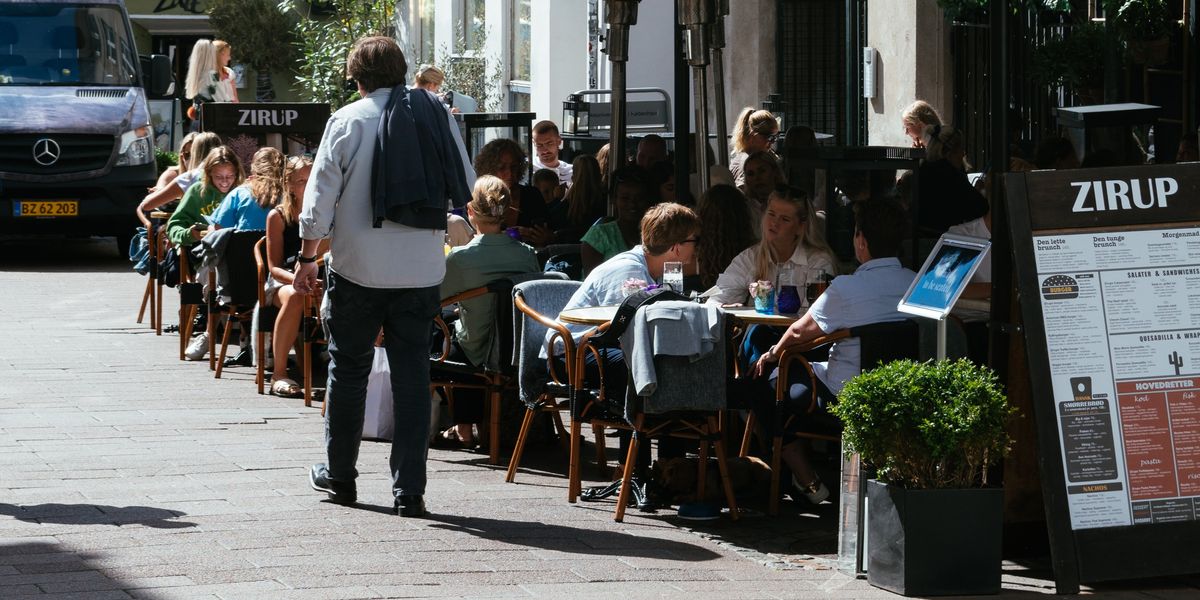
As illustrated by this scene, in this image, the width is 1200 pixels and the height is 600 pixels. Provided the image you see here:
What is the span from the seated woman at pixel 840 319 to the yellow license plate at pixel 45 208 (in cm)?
1124

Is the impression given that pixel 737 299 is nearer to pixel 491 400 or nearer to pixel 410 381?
pixel 491 400

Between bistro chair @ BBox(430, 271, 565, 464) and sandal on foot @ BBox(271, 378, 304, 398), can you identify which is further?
sandal on foot @ BBox(271, 378, 304, 398)

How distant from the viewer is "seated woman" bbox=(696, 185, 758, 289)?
8.21m

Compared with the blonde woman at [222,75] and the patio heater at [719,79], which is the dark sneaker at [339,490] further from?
the blonde woman at [222,75]

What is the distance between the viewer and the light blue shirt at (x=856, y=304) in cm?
669

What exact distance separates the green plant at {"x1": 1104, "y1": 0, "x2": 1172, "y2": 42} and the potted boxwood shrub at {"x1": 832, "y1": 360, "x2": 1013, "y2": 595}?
7.08 metres

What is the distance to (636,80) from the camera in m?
21.2

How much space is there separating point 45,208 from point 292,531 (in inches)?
449

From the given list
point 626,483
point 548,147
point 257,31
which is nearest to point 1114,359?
point 626,483

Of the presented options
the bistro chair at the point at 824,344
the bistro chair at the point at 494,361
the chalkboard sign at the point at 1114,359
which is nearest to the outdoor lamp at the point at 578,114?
the bistro chair at the point at 494,361

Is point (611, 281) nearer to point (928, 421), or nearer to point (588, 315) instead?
point (588, 315)

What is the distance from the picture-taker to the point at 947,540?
17.8 ft

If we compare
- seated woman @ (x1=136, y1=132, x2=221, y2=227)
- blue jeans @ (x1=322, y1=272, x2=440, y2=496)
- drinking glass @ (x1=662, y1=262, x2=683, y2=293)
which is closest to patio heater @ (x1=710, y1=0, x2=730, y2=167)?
drinking glass @ (x1=662, y1=262, x2=683, y2=293)

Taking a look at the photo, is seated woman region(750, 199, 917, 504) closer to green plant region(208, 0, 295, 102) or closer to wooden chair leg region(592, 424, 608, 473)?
wooden chair leg region(592, 424, 608, 473)
